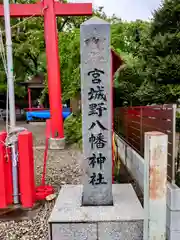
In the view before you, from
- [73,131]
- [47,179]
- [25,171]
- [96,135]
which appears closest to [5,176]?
[25,171]

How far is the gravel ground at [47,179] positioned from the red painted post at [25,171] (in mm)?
247

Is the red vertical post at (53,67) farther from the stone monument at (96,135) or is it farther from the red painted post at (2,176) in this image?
the stone monument at (96,135)

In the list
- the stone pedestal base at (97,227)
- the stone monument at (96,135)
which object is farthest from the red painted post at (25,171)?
the stone pedestal base at (97,227)

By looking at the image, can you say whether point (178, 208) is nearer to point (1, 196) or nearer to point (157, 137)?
point (157, 137)

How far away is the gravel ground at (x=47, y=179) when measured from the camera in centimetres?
316

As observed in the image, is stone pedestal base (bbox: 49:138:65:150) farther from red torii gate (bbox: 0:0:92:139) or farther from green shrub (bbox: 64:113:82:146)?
green shrub (bbox: 64:113:82:146)

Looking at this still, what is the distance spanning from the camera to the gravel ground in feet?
10.4

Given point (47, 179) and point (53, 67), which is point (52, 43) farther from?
point (47, 179)

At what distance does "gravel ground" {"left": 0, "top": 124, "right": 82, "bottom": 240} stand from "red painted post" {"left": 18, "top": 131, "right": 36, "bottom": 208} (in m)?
0.25

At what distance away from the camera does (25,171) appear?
3.79 m

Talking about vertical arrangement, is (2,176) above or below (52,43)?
below

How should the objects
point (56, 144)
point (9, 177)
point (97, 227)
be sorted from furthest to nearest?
point (56, 144)
point (9, 177)
point (97, 227)

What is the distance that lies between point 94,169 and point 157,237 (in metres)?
1.08

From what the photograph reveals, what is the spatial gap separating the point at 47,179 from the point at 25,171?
1.49 metres
